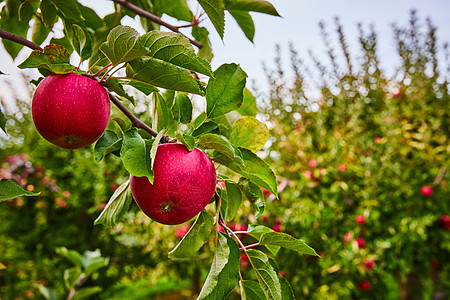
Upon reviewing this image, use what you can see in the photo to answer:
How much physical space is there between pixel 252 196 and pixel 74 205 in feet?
8.38

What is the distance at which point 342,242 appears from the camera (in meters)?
2.13

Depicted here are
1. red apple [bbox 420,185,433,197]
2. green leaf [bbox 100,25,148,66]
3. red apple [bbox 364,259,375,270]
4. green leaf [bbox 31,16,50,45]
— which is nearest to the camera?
green leaf [bbox 100,25,148,66]

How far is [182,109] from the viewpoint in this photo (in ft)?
1.95

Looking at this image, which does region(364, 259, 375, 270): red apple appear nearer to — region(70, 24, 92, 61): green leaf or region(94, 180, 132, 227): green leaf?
region(94, 180, 132, 227): green leaf

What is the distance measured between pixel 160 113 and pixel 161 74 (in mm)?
147

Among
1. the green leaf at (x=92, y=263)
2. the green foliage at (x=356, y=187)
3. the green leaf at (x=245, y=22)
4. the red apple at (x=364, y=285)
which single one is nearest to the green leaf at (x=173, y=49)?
the green leaf at (x=245, y=22)

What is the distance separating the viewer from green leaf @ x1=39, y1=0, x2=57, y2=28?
0.70 meters

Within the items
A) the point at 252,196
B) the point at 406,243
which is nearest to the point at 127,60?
the point at 252,196

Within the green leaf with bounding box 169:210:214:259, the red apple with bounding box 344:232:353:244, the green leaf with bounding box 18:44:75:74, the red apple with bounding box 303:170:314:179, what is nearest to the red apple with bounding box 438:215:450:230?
the red apple with bounding box 344:232:353:244

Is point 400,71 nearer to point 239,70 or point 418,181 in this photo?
point 418,181

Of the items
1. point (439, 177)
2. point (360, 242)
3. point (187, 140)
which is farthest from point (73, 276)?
point (439, 177)

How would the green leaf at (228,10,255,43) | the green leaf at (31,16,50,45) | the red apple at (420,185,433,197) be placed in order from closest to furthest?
the green leaf at (228,10,255,43), the green leaf at (31,16,50,45), the red apple at (420,185,433,197)

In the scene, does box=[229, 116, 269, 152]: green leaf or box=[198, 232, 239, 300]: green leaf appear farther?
box=[229, 116, 269, 152]: green leaf

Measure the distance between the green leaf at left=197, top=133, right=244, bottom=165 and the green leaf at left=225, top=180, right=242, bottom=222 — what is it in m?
0.10
